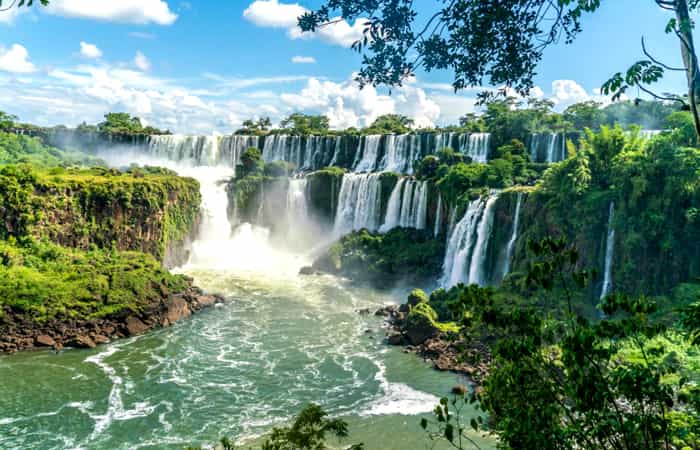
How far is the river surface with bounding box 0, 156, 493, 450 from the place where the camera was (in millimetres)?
12805

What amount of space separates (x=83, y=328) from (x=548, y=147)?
29.8 m

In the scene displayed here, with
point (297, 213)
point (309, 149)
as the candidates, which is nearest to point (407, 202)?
point (297, 213)

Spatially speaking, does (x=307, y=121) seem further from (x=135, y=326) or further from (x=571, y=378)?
(x=571, y=378)

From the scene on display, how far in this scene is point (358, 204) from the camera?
34.2m

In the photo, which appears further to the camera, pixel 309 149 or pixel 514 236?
pixel 309 149

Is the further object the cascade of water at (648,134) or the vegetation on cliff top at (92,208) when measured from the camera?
the vegetation on cliff top at (92,208)

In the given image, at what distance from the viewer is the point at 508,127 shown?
35844 mm

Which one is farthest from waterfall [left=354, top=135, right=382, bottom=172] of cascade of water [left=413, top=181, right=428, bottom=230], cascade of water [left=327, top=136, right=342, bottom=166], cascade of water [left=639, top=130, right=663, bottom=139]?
cascade of water [left=639, top=130, right=663, bottom=139]

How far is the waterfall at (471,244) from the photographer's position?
24.0 m

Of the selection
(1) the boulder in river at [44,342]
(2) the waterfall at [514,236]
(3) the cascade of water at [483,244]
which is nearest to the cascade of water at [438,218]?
(3) the cascade of water at [483,244]

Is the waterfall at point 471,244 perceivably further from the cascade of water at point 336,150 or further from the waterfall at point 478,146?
the cascade of water at point 336,150

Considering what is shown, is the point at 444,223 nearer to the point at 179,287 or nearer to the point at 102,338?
the point at 179,287

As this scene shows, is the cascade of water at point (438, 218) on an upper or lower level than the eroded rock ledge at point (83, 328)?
upper

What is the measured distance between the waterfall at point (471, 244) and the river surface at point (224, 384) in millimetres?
5370
